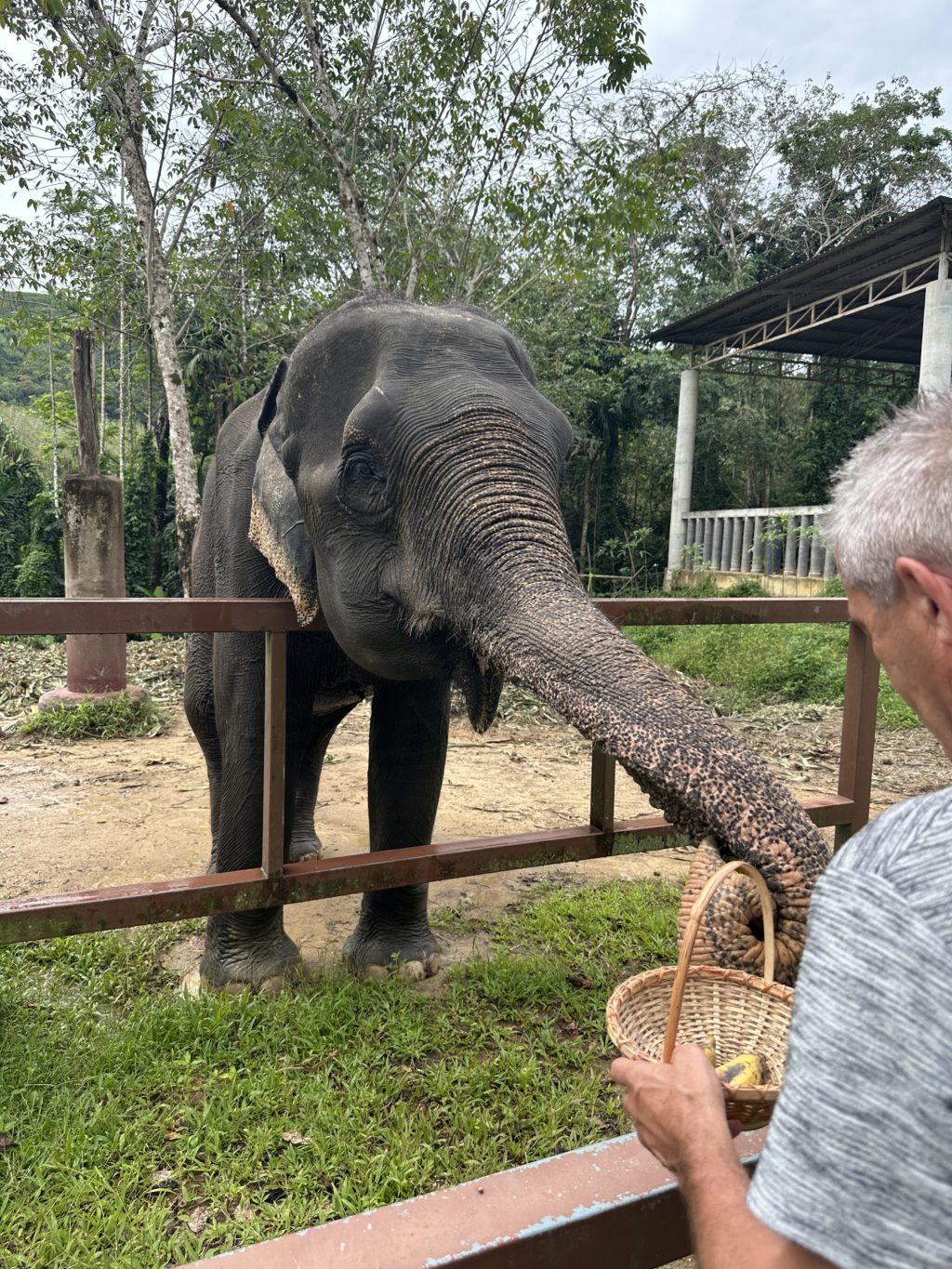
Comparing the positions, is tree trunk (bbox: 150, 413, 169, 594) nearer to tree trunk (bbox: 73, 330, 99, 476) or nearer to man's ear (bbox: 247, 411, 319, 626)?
tree trunk (bbox: 73, 330, 99, 476)

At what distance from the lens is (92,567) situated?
26.7 ft

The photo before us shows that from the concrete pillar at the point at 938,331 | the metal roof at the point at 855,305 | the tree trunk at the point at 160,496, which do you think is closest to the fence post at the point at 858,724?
the metal roof at the point at 855,305

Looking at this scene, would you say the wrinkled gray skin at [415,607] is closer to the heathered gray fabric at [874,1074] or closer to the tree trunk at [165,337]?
the heathered gray fabric at [874,1074]

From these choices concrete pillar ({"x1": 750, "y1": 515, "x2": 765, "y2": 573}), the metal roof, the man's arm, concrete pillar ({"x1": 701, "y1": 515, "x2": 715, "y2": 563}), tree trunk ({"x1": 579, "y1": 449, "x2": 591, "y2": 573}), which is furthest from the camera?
tree trunk ({"x1": 579, "y1": 449, "x2": 591, "y2": 573})

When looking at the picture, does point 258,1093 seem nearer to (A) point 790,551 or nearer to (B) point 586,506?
(A) point 790,551

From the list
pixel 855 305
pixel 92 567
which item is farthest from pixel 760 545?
pixel 92 567

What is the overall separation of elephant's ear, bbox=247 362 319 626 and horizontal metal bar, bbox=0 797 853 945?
66cm

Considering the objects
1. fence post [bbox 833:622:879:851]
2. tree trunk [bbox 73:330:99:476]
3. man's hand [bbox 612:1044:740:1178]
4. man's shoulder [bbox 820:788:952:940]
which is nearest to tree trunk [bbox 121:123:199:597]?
tree trunk [bbox 73:330:99:476]

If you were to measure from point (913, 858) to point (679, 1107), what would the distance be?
0.44 m

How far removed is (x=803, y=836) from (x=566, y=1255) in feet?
2.33

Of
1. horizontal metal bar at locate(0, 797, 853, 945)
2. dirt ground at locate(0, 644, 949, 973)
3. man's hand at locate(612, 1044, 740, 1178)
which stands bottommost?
dirt ground at locate(0, 644, 949, 973)

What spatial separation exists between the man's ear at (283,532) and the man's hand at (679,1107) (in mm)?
1679

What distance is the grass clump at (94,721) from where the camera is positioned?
739 cm

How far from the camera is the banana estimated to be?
1315 mm
